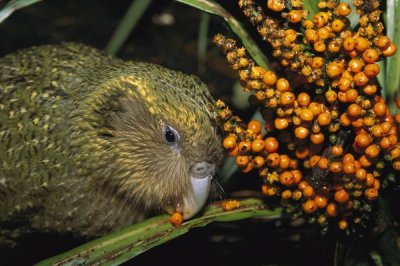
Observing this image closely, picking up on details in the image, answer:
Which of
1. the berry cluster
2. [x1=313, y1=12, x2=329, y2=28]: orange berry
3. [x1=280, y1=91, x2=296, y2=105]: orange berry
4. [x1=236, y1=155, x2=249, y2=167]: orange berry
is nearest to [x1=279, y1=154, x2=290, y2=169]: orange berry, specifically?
the berry cluster

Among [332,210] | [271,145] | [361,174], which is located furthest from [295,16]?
[332,210]

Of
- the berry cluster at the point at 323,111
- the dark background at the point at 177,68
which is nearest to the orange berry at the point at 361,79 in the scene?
the berry cluster at the point at 323,111

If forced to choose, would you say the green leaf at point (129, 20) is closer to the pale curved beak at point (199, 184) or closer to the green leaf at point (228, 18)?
the green leaf at point (228, 18)

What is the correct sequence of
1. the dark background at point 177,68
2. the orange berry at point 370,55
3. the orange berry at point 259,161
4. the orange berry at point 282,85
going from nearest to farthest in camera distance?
the orange berry at point 370,55
the orange berry at point 282,85
the orange berry at point 259,161
the dark background at point 177,68

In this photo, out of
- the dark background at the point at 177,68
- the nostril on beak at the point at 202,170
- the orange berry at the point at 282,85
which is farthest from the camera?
the dark background at the point at 177,68

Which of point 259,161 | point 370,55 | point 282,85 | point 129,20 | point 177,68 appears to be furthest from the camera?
point 177,68

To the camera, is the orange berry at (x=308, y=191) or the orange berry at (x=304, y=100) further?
the orange berry at (x=308, y=191)

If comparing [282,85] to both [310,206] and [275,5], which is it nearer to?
[275,5]
